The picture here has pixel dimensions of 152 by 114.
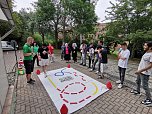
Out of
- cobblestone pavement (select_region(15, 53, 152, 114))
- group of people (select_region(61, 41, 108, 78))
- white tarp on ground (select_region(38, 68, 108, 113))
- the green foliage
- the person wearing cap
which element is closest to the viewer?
cobblestone pavement (select_region(15, 53, 152, 114))

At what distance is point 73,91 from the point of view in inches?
159

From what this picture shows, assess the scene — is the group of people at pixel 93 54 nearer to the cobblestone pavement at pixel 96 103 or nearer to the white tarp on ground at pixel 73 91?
the white tarp on ground at pixel 73 91

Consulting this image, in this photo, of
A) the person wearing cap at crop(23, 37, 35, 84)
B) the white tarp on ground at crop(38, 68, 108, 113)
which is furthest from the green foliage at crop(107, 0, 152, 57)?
the person wearing cap at crop(23, 37, 35, 84)

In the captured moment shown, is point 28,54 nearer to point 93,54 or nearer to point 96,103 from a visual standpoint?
point 96,103

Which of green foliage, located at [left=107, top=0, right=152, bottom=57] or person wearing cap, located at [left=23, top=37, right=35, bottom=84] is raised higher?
green foliage, located at [left=107, top=0, right=152, bottom=57]

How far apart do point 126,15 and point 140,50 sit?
4.31 metres

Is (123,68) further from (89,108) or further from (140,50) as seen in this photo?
(140,50)

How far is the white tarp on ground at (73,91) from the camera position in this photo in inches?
131

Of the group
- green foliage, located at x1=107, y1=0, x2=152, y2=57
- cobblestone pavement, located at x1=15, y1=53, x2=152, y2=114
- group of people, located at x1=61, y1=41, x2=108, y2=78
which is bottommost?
cobblestone pavement, located at x1=15, y1=53, x2=152, y2=114

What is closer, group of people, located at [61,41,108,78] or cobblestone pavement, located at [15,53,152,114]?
cobblestone pavement, located at [15,53,152,114]

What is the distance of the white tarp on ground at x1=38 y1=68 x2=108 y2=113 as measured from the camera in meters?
3.32

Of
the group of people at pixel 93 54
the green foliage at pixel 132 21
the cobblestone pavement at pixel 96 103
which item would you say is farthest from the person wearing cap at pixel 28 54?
the green foliage at pixel 132 21

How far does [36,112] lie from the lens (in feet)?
9.67

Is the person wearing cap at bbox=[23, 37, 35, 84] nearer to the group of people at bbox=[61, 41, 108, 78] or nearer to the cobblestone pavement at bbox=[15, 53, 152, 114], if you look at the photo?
the cobblestone pavement at bbox=[15, 53, 152, 114]
